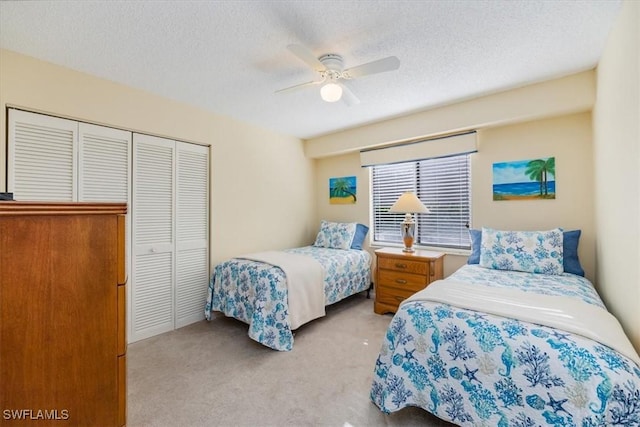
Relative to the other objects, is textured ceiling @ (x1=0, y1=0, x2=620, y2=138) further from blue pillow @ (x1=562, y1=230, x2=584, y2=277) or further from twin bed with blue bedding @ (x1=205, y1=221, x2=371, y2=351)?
twin bed with blue bedding @ (x1=205, y1=221, x2=371, y2=351)

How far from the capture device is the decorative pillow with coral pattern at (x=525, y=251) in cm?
239

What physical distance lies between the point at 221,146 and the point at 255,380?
2543mm

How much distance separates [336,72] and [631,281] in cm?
219

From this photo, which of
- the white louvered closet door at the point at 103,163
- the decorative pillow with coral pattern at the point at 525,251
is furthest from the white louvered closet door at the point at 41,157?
the decorative pillow with coral pattern at the point at 525,251

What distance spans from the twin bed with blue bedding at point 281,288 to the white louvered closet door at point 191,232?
0.55ft

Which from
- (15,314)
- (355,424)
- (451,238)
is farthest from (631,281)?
(15,314)

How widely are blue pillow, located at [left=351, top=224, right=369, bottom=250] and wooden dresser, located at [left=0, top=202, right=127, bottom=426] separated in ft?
10.5

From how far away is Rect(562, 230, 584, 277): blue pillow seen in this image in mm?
2408

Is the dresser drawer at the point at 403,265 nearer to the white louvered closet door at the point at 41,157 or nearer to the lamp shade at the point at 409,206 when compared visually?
the lamp shade at the point at 409,206

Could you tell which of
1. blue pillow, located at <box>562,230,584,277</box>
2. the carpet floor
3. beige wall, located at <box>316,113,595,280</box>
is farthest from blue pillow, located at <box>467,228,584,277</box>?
the carpet floor

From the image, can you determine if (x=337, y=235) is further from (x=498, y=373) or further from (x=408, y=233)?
(x=498, y=373)

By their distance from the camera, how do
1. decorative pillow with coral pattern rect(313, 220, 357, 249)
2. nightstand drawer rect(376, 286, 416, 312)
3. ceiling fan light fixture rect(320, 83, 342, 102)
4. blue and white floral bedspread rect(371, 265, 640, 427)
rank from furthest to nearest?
decorative pillow with coral pattern rect(313, 220, 357, 249) → nightstand drawer rect(376, 286, 416, 312) → ceiling fan light fixture rect(320, 83, 342, 102) → blue and white floral bedspread rect(371, 265, 640, 427)

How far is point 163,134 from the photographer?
2.87 meters

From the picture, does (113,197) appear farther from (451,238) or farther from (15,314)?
(451,238)
